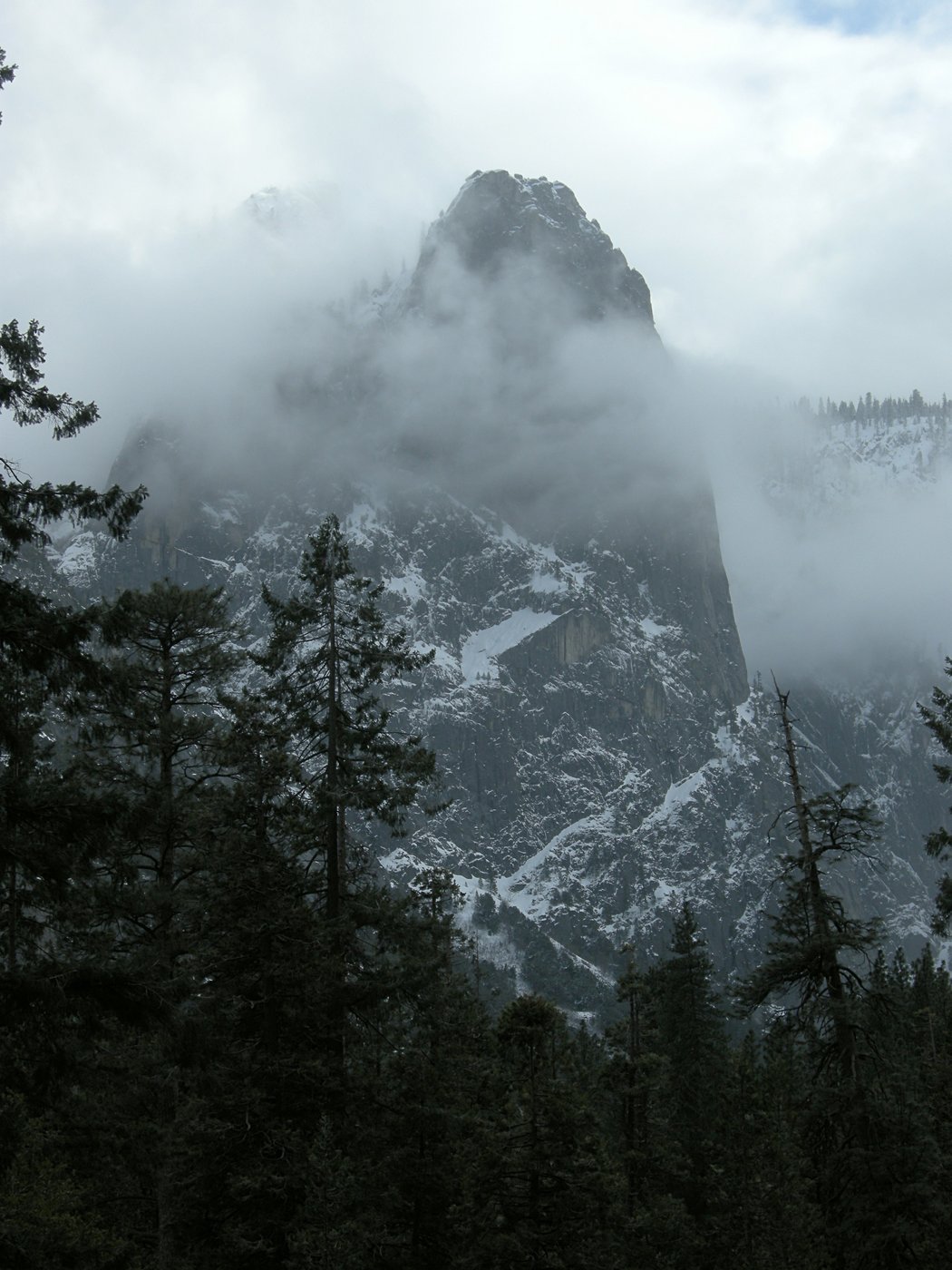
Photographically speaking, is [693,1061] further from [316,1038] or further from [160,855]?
[160,855]

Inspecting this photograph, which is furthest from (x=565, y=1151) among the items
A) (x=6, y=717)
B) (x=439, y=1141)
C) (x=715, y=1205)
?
(x=715, y=1205)

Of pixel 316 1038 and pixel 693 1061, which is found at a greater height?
pixel 693 1061

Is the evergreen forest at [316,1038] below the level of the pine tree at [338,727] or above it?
below

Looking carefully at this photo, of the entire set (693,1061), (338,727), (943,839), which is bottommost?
(693,1061)

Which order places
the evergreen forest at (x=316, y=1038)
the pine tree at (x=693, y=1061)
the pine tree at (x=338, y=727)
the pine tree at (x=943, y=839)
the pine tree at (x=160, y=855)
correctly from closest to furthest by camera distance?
the evergreen forest at (x=316, y=1038) < the pine tree at (x=160, y=855) < the pine tree at (x=338, y=727) < the pine tree at (x=943, y=839) < the pine tree at (x=693, y=1061)

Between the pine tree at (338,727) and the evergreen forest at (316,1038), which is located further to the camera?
the pine tree at (338,727)

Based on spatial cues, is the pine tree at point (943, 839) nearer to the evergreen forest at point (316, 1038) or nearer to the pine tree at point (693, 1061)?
the evergreen forest at point (316, 1038)

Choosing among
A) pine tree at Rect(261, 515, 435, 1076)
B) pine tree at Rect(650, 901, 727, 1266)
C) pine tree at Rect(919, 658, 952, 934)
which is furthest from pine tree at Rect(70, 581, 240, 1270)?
pine tree at Rect(650, 901, 727, 1266)

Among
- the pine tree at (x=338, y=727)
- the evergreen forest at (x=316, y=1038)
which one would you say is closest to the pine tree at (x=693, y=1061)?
the evergreen forest at (x=316, y=1038)

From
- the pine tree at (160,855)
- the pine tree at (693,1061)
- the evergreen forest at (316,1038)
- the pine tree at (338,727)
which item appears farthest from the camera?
the pine tree at (693,1061)

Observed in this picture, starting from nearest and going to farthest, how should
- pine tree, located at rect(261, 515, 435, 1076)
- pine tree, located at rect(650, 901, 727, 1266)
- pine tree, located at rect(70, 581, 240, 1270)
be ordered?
1. pine tree, located at rect(70, 581, 240, 1270)
2. pine tree, located at rect(261, 515, 435, 1076)
3. pine tree, located at rect(650, 901, 727, 1266)

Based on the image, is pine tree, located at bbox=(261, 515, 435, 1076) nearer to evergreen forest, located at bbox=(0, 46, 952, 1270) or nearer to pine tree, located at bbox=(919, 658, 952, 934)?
evergreen forest, located at bbox=(0, 46, 952, 1270)

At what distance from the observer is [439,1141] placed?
69.1ft

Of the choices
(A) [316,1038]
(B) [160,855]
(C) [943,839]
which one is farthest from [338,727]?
(C) [943,839]
